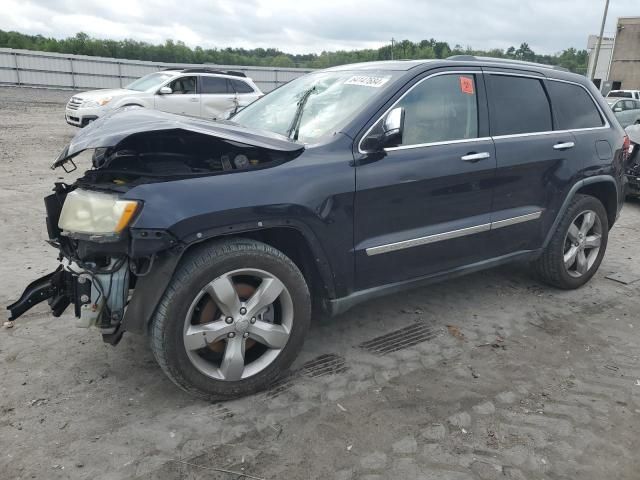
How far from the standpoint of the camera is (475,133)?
376 cm

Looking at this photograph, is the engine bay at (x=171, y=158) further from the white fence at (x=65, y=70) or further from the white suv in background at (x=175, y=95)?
the white fence at (x=65, y=70)

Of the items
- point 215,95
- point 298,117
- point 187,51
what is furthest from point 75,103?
point 187,51

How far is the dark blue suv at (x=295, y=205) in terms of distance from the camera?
2.72 meters

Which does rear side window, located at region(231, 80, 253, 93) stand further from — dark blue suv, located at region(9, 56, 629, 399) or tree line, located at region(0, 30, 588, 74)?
tree line, located at region(0, 30, 588, 74)

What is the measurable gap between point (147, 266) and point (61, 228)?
0.58 metres

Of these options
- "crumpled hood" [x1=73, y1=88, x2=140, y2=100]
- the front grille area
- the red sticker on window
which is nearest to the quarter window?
"crumpled hood" [x1=73, y1=88, x2=140, y2=100]

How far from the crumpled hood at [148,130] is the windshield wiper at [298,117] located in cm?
23

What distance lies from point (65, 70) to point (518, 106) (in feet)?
86.4

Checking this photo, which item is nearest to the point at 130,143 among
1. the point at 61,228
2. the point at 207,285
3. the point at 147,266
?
the point at 61,228

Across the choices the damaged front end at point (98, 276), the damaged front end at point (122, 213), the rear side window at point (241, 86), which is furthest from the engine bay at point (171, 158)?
the rear side window at point (241, 86)

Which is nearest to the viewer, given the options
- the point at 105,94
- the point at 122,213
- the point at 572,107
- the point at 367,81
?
the point at 122,213

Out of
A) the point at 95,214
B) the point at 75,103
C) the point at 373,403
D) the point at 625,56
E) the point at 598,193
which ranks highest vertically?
the point at 625,56

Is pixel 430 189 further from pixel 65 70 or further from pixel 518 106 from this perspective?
pixel 65 70

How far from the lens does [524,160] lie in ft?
13.0
